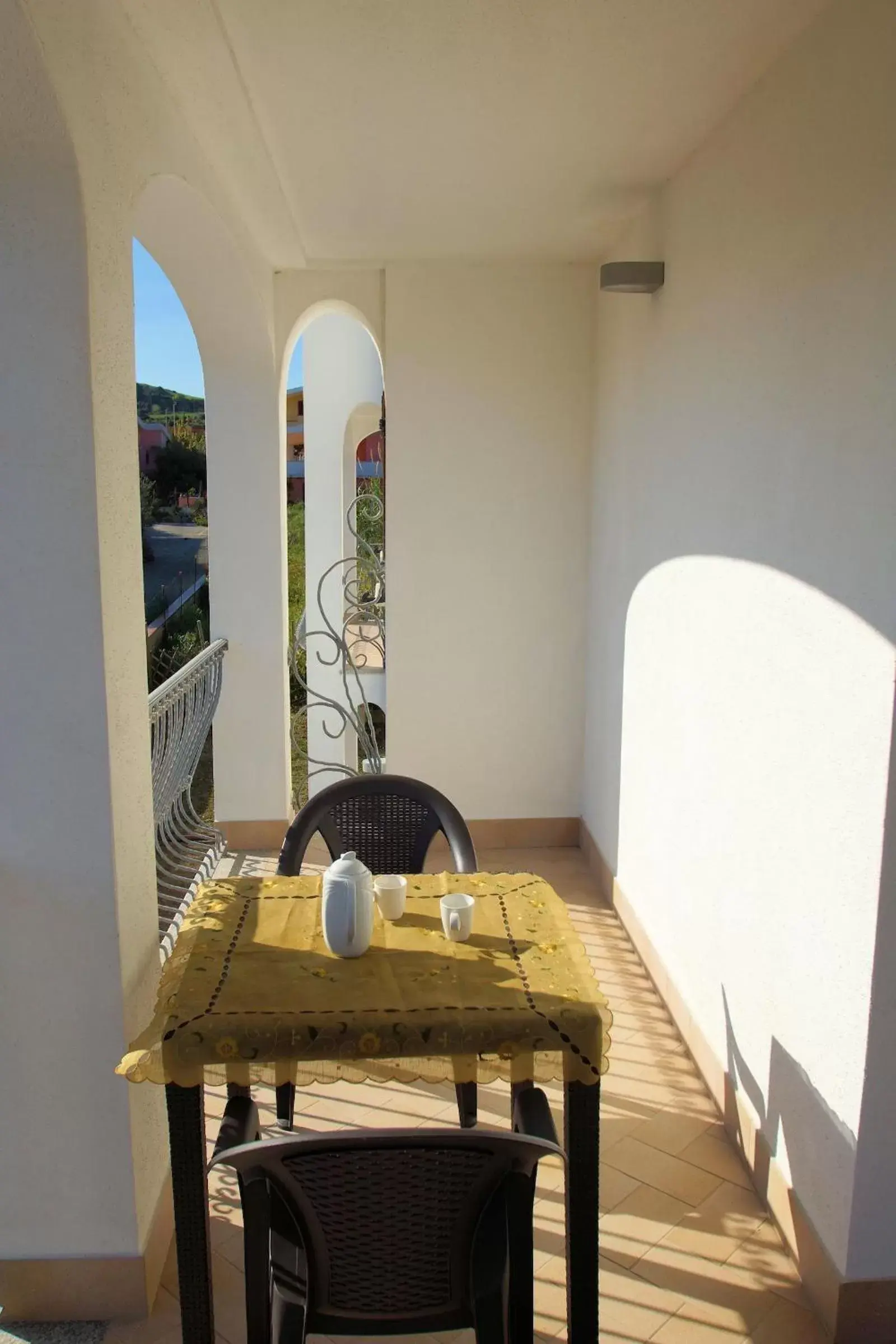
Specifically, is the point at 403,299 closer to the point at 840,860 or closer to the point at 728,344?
the point at 728,344

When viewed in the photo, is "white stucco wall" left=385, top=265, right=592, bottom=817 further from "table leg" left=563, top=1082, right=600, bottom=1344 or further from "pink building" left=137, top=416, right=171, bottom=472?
"pink building" left=137, top=416, right=171, bottom=472

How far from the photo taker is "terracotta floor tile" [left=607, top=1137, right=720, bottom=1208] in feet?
8.79

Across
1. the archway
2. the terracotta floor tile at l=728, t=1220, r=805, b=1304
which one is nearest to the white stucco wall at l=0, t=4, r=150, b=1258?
Answer: the terracotta floor tile at l=728, t=1220, r=805, b=1304

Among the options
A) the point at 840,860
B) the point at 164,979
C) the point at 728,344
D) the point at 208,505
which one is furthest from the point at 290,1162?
the point at 208,505

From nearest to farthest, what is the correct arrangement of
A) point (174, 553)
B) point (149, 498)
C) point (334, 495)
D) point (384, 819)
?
point (384, 819)
point (334, 495)
point (149, 498)
point (174, 553)

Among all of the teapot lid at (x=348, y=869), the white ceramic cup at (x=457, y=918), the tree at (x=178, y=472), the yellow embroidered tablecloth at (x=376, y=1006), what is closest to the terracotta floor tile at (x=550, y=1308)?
the yellow embroidered tablecloth at (x=376, y=1006)

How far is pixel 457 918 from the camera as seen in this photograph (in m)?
2.23

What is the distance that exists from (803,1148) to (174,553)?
12663mm

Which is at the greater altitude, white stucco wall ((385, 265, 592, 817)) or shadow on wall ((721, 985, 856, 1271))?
white stucco wall ((385, 265, 592, 817))

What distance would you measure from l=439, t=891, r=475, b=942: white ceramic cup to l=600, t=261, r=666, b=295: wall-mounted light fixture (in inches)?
89.3

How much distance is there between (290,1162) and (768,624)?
170 cm

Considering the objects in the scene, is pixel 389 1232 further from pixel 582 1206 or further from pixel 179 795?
pixel 179 795

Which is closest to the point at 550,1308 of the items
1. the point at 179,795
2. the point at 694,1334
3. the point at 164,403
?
the point at 694,1334

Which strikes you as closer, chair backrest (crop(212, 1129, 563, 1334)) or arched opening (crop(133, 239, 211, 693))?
chair backrest (crop(212, 1129, 563, 1334))
